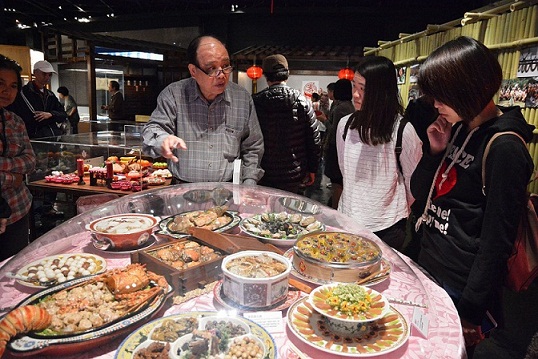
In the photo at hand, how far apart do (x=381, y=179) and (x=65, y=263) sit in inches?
74.4

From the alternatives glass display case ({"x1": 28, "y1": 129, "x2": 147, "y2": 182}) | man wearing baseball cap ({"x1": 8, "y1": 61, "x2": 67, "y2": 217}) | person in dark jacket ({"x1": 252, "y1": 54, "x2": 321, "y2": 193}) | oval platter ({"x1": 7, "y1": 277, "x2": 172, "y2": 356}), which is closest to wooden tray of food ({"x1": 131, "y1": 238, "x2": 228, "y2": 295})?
oval platter ({"x1": 7, "y1": 277, "x2": 172, "y2": 356})

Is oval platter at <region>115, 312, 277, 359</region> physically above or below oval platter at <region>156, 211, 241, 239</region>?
below

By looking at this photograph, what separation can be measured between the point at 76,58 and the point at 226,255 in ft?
35.6

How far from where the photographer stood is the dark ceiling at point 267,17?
42.2ft

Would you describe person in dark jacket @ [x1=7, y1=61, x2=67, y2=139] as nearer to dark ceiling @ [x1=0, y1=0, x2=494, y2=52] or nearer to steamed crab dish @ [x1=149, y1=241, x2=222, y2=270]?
steamed crab dish @ [x1=149, y1=241, x2=222, y2=270]

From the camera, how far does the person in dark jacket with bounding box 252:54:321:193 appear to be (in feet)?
13.3

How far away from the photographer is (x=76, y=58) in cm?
1062

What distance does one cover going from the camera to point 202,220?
82.0 inches

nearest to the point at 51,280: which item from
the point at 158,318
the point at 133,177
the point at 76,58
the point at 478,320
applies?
the point at 158,318

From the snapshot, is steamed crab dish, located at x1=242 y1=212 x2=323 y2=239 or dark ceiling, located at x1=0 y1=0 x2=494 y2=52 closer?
steamed crab dish, located at x1=242 y1=212 x2=323 y2=239

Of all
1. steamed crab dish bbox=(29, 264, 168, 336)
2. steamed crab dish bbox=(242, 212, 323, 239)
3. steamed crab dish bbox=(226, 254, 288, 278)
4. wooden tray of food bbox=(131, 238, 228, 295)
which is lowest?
steamed crab dish bbox=(29, 264, 168, 336)

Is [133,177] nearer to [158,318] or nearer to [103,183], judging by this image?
[103,183]

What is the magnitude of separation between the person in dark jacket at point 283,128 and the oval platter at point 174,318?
303 centimetres

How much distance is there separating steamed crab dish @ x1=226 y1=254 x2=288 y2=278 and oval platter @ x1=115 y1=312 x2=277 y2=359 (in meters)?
0.18
